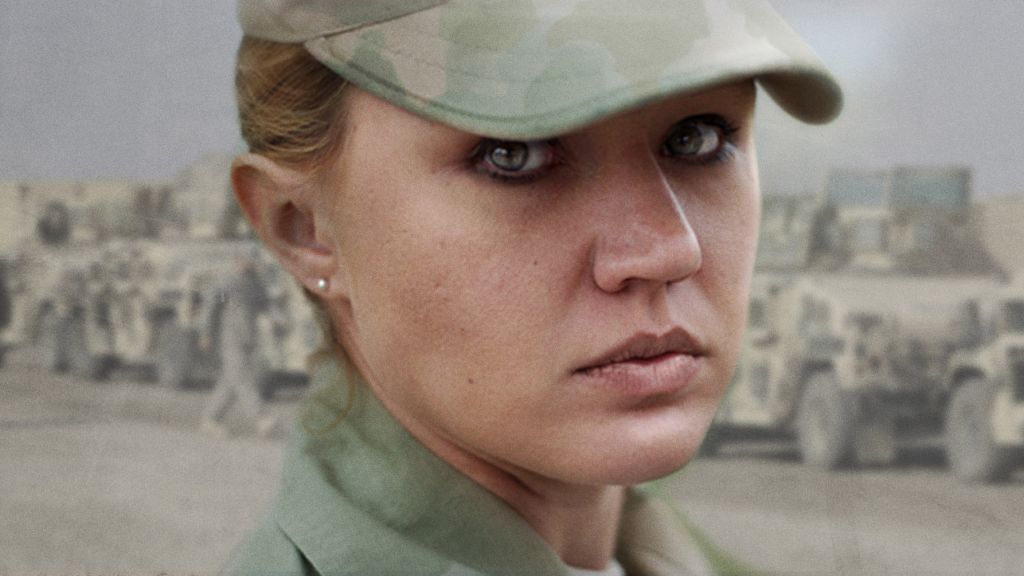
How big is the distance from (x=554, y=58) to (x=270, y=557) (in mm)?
458

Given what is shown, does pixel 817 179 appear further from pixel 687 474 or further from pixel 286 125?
pixel 286 125

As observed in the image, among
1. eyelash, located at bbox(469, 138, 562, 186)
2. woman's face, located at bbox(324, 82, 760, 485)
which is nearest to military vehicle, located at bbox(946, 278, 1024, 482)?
woman's face, located at bbox(324, 82, 760, 485)

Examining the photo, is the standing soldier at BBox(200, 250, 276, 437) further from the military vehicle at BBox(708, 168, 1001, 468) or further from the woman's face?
the military vehicle at BBox(708, 168, 1001, 468)

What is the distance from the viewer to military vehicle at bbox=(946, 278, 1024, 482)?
1826 millimetres

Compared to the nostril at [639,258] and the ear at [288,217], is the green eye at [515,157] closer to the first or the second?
the nostril at [639,258]

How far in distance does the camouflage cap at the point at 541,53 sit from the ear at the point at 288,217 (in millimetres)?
119

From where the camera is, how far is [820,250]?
164 centimetres

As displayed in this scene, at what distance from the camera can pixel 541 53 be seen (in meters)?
0.82

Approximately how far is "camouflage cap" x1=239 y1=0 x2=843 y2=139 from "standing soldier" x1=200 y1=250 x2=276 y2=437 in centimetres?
37

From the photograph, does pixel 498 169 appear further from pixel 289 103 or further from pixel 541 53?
pixel 289 103

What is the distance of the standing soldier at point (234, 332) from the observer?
1.21m

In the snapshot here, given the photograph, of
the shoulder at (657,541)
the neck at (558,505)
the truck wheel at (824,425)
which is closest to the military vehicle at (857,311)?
the truck wheel at (824,425)

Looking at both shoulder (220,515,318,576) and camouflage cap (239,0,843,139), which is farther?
shoulder (220,515,318,576)

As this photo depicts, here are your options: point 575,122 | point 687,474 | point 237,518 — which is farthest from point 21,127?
point 687,474
